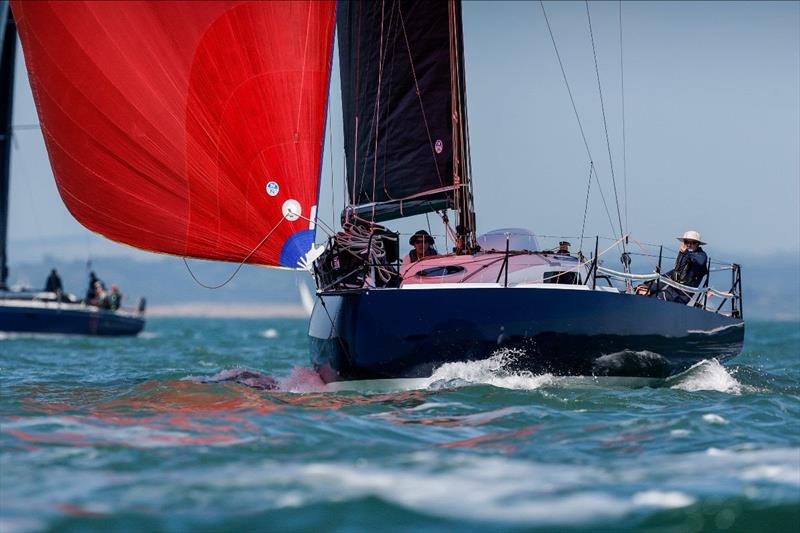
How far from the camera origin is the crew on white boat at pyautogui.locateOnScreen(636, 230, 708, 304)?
14219 millimetres

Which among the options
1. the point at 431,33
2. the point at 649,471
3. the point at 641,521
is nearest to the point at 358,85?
the point at 431,33

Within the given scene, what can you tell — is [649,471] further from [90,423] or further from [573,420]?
[90,423]

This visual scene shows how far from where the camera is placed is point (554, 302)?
462 inches

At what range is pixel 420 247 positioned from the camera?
1416cm

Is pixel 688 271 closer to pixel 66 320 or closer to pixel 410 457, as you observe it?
pixel 410 457

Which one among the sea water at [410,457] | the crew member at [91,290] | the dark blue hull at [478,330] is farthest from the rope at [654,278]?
the crew member at [91,290]

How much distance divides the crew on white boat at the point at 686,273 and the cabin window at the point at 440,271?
9.09 ft

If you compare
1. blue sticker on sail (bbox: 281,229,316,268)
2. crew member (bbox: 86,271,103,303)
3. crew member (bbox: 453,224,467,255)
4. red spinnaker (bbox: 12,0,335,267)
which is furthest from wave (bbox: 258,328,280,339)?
red spinnaker (bbox: 12,0,335,267)

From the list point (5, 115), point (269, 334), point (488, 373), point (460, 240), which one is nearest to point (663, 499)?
point (488, 373)

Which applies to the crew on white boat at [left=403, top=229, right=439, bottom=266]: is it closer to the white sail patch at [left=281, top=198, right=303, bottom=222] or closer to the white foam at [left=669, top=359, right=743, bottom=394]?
the white sail patch at [left=281, top=198, right=303, bottom=222]

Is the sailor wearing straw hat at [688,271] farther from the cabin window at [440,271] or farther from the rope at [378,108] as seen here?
the rope at [378,108]

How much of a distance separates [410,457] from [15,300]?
32119mm

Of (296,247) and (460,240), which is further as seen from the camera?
(460,240)

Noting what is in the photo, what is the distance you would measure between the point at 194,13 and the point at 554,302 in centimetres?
470
